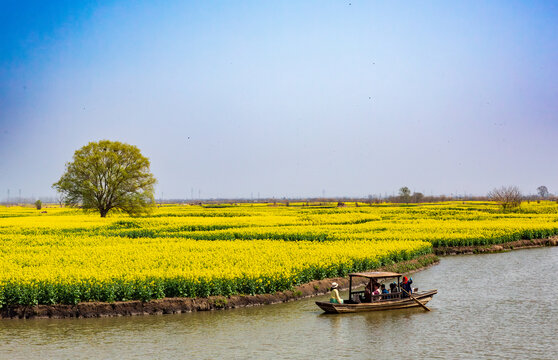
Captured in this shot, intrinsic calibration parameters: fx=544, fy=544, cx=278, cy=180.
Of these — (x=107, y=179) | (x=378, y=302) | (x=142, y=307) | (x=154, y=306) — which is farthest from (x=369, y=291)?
(x=107, y=179)

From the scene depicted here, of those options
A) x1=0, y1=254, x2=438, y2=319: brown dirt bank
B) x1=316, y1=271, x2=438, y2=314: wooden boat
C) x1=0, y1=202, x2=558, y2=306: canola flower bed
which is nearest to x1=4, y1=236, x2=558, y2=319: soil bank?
x1=0, y1=254, x2=438, y2=319: brown dirt bank

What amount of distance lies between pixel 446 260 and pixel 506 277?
438 inches

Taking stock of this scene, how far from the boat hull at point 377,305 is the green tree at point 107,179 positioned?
7023 cm

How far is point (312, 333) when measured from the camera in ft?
69.7

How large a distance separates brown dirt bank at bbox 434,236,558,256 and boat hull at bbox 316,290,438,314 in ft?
81.0

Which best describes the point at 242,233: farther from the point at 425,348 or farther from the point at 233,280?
the point at 425,348

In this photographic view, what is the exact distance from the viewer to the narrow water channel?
1864 centimetres

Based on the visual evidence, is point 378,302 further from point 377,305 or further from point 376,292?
point 376,292

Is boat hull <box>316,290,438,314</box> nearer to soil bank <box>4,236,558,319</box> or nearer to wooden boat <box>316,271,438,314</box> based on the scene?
wooden boat <box>316,271,438,314</box>

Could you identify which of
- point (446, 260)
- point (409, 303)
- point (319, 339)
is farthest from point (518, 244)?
point (319, 339)

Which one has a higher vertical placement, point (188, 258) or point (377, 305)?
point (188, 258)

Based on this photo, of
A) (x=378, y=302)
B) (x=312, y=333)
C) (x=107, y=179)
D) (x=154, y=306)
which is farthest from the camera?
(x=107, y=179)

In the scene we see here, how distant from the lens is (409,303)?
83.8 ft

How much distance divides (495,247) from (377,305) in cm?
3190
